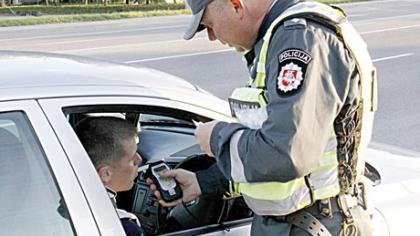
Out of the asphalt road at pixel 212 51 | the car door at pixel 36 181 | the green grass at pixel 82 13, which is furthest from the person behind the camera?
the green grass at pixel 82 13

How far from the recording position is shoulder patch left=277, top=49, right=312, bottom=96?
174 centimetres

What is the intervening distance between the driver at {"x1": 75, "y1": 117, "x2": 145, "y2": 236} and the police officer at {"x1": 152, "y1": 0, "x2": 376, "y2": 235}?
36 cm

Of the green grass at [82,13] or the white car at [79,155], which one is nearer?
the white car at [79,155]

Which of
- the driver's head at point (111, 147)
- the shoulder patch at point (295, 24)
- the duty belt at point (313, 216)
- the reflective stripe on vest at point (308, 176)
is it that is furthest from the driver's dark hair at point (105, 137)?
the shoulder patch at point (295, 24)

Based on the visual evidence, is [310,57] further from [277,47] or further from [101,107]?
[101,107]

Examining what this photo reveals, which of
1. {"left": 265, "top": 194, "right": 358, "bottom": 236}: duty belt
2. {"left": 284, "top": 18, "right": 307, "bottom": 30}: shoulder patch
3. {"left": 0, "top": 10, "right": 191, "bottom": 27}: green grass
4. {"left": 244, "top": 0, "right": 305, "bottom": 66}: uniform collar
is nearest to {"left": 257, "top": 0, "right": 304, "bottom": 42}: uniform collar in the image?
{"left": 244, "top": 0, "right": 305, "bottom": 66}: uniform collar

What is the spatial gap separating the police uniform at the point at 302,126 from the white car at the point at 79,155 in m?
0.27

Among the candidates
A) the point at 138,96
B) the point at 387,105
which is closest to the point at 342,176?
the point at 138,96

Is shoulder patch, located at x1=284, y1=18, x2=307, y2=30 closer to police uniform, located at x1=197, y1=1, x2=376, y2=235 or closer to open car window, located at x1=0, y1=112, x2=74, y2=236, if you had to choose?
police uniform, located at x1=197, y1=1, x2=376, y2=235

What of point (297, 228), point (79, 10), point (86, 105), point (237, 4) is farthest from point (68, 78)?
point (79, 10)

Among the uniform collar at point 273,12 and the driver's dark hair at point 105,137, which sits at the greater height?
the uniform collar at point 273,12

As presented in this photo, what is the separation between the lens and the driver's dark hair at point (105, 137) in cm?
216

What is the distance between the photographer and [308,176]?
1.90 meters

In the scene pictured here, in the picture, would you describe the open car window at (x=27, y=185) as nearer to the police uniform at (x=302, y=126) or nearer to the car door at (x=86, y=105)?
the car door at (x=86, y=105)
